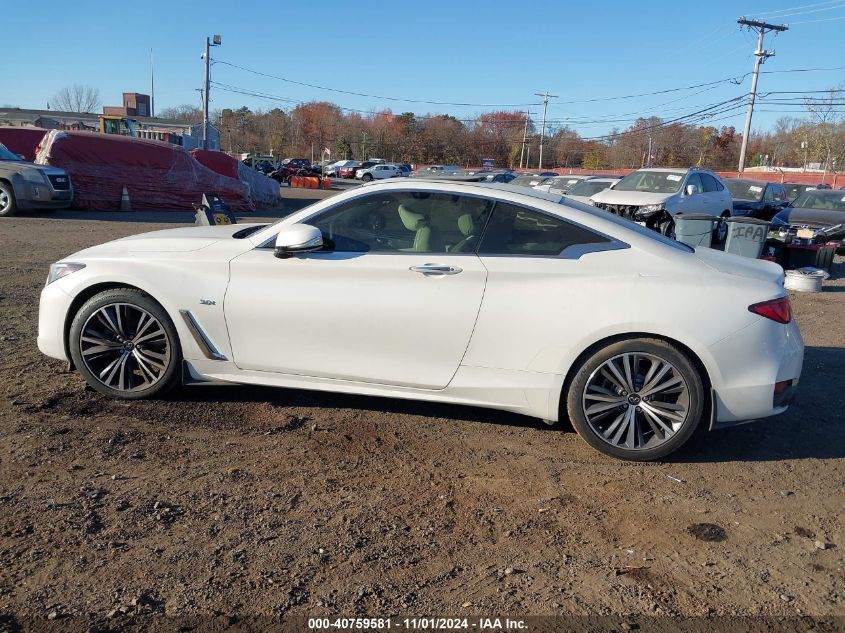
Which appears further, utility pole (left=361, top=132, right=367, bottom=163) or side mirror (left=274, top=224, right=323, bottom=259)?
utility pole (left=361, top=132, right=367, bottom=163)

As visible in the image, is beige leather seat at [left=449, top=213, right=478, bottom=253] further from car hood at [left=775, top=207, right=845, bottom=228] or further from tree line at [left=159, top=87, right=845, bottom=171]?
tree line at [left=159, top=87, right=845, bottom=171]

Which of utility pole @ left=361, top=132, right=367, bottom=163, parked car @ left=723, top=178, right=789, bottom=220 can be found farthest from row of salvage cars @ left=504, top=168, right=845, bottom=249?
utility pole @ left=361, top=132, right=367, bottom=163

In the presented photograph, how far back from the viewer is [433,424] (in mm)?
4574

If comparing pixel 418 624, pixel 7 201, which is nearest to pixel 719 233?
pixel 418 624

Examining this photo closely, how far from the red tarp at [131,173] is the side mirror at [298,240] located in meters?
17.7

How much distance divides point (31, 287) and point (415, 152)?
8735 cm

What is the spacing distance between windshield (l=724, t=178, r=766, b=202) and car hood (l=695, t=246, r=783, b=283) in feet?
60.9

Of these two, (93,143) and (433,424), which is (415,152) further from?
(433,424)

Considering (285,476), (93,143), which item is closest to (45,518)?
(285,476)

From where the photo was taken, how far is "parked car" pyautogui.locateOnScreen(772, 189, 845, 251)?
14039mm

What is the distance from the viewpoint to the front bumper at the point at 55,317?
464 cm

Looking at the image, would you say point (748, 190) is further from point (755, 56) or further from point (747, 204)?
point (755, 56)

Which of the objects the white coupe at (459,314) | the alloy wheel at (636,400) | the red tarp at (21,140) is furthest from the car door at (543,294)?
the red tarp at (21,140)

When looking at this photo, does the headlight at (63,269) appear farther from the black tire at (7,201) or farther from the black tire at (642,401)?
the black tire at (7,201)
